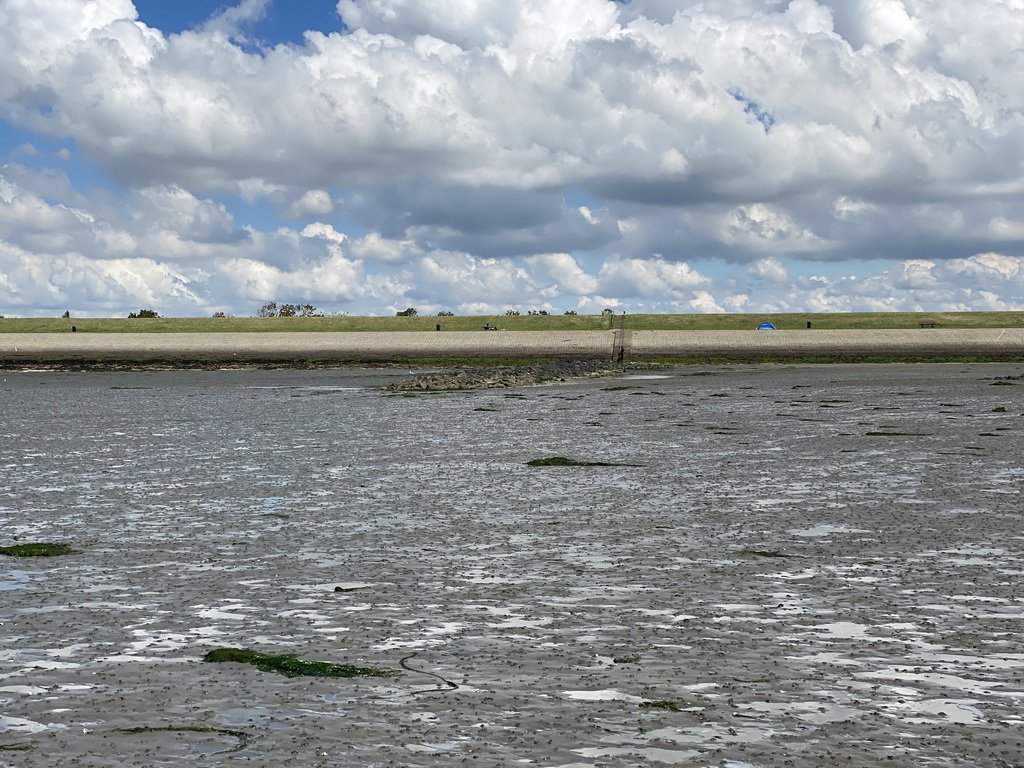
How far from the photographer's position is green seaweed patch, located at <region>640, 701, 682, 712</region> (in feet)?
18.9

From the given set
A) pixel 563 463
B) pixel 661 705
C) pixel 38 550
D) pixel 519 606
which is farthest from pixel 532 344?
A: pixel 661 705

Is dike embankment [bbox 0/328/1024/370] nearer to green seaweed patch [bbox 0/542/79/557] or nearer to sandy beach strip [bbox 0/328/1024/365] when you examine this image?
sandy beach strip [bbox 0/328/1024/365]

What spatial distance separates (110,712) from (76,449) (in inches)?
612

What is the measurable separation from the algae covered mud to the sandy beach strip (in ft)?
182

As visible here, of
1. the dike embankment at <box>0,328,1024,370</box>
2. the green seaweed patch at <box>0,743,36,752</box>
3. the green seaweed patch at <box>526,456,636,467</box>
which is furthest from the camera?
the dike embankment at <box>0,328,1024,370</box>

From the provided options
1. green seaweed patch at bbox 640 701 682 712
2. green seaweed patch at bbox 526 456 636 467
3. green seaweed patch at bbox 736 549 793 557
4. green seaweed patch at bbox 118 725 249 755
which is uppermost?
green seaweed patch at bbox 640 701 682 712

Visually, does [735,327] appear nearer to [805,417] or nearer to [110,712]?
[805,417]

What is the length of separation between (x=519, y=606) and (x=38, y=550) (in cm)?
470

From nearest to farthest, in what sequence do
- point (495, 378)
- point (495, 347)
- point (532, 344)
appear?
point (495, 378) < point (532, 344) < point (495, 347)

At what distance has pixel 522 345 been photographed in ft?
252

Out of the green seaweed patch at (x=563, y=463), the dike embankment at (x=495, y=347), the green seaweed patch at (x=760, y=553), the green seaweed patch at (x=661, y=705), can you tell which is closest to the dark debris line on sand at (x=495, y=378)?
the dike embankment at (x=495, y=347)

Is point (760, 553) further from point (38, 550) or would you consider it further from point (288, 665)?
point (38, 550)

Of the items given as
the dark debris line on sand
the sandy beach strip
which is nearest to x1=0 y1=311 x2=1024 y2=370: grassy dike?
the sandy beach strip

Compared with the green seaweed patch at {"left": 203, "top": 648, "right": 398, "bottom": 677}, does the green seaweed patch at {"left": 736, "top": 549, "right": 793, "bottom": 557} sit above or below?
above
